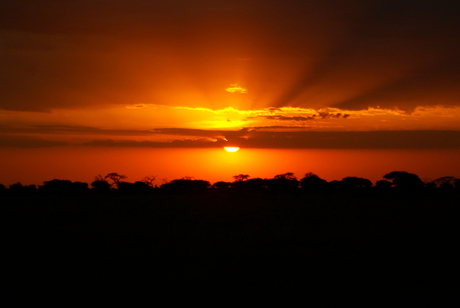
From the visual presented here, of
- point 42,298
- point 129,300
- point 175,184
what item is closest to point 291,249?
point 129,300

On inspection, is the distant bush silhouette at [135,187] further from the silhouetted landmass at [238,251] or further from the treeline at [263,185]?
the silhouetted landmass at [238,251]

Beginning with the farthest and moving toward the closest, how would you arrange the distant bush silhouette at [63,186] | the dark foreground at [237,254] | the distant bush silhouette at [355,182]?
the distant bush silhouette at [355,182]
the distant bush silhouette at [63,186]
the dark foreground at [237,254]

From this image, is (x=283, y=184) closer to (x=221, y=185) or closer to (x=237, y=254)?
(x=221, y=185)

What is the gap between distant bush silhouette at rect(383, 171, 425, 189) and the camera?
46.6 meters

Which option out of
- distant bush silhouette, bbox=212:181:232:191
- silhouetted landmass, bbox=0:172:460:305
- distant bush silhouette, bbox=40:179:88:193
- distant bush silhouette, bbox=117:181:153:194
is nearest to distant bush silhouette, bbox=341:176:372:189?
distant bush silhouette, bbox=212:181:232:191

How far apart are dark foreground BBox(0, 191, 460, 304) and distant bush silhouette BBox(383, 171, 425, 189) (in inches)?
1216

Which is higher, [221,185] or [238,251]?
[238,251]

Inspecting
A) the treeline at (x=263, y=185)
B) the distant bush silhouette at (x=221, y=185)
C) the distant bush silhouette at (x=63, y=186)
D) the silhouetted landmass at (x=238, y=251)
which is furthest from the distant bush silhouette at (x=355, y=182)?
the distant bush silhouette at (x=63, y=186)

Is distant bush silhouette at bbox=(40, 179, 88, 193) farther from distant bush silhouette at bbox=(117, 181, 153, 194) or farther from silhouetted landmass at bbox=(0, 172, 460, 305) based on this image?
silhouetted landmass at bbox=(0, 172, 460, 305)

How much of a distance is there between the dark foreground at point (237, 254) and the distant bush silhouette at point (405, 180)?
30.9m

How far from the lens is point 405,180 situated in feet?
162

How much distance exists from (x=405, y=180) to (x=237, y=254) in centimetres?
4467

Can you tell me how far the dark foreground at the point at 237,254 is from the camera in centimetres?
893

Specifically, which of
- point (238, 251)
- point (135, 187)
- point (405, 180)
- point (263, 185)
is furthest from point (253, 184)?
point (238, 251)
